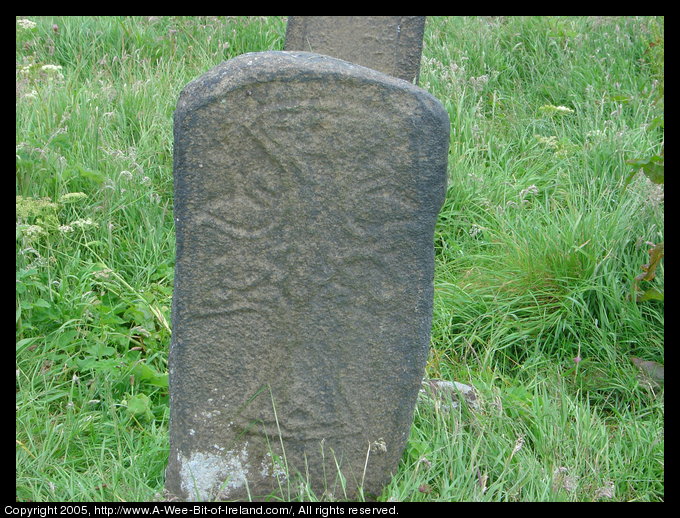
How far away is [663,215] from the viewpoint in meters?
3.57

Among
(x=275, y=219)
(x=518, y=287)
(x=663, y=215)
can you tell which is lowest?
(x=518, y=287)

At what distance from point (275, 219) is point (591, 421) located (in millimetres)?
1430

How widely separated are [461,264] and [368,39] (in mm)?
1459

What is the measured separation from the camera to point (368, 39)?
14.5 ft

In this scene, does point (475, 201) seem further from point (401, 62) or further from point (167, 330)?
point (167, 330)

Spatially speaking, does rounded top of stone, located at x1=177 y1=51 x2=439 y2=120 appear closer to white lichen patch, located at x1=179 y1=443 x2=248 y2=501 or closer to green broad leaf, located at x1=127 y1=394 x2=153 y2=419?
white lichen patch, located at x1=179 y1=443 x2=248 y2=501

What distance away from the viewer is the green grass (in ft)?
8.66

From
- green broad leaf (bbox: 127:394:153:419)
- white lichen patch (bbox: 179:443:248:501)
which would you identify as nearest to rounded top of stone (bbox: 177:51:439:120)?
Answer: white lichen patch (bbox: 179:443:248:501)

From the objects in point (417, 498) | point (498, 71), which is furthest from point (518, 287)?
point (498, 71)

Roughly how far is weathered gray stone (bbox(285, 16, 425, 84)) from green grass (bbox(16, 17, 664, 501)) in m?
0.60

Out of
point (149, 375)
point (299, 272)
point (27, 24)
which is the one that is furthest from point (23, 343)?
point (27, 24)

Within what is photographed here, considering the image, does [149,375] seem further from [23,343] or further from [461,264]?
[461,264]

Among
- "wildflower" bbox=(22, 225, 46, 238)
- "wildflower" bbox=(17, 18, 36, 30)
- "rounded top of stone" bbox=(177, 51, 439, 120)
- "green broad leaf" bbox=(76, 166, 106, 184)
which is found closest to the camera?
"rounded top of stone" bbox=(177, 51, 439, 120)

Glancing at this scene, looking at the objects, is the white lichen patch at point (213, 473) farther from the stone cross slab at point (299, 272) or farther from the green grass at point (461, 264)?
the green grass at point (461, 264)
